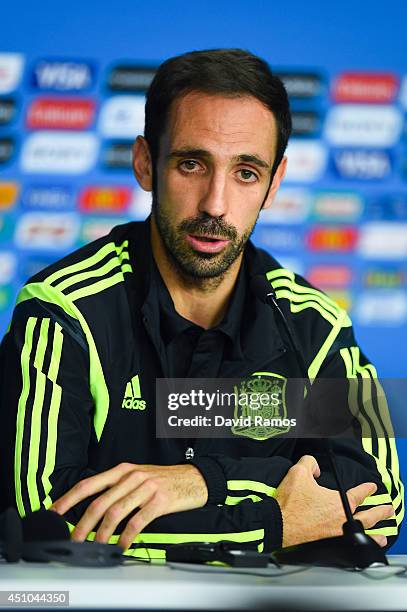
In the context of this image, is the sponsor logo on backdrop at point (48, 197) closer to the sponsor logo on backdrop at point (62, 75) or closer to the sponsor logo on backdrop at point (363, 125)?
the sponsor logo on backdrop at point (62, 75)

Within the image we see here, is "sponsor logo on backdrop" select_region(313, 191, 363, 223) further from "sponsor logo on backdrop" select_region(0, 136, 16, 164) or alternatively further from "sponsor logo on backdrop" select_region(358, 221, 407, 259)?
"sponsor logo on backdrop" select_region(0, 136, 16, 164)

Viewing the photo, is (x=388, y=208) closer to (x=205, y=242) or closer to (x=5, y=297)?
(x=5, y=297)

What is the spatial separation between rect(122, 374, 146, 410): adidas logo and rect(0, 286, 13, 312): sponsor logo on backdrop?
1.18 m

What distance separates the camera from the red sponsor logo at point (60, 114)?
2953 mm

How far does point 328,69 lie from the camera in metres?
2.99

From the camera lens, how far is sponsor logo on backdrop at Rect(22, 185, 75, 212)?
115 inches

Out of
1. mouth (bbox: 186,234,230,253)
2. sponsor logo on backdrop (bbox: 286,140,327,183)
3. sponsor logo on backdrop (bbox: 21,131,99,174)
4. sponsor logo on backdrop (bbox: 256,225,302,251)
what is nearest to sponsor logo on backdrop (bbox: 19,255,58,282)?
sponsor logo on backdrop (bbox: 21,131,99,174)

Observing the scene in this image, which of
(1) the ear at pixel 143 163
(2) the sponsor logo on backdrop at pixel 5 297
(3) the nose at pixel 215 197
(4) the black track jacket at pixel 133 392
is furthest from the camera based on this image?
(2) the sponsor logo on backdrop at pixel 5 297

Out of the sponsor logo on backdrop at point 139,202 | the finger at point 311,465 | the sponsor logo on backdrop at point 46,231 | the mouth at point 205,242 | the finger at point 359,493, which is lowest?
the finger at point 359,493

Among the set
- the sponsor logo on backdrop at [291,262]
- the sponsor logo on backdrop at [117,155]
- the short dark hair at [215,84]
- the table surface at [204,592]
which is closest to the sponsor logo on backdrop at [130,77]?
the sponsor logo on backdrop at [117,155]

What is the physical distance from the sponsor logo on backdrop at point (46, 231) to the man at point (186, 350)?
3.31ft

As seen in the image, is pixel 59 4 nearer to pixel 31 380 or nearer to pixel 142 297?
pixel 142 297

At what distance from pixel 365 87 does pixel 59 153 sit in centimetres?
92

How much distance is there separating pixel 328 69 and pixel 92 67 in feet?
2.25
